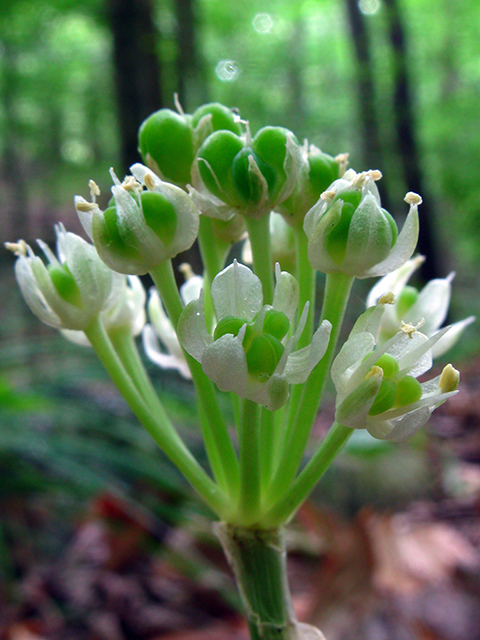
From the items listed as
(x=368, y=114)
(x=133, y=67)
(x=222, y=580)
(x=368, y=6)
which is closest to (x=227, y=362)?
(x=222, y=580)

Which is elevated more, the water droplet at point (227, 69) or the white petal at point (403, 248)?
the water droplet at point (227, 69)

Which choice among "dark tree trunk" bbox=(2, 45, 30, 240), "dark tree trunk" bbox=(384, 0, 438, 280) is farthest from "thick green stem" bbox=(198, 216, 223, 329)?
"dark tree trunk" bbox=(384, 0, 438, 280)

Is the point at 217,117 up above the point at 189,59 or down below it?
below

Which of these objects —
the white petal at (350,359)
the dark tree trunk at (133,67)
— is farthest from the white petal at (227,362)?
the dark tree trunk at (133,67)

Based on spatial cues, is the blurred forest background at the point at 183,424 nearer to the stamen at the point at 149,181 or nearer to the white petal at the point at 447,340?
the white petal at the point at 447,340

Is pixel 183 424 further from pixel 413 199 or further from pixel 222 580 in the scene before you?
pixel 413 199

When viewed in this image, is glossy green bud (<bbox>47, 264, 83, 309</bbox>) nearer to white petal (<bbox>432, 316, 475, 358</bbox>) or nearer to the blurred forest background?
white petal (<bbox>432, 316, 475, 358</bbox>)

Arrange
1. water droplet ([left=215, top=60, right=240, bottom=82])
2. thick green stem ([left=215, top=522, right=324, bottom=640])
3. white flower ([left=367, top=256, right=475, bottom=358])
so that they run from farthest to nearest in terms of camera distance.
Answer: water droplet ([left=215, top=60, right=240, bottom=82])
white flower ([left=367, top=256, right=475, bottom=358])
thick green stem ([left=215, top=522, right=324, bottom=640])
